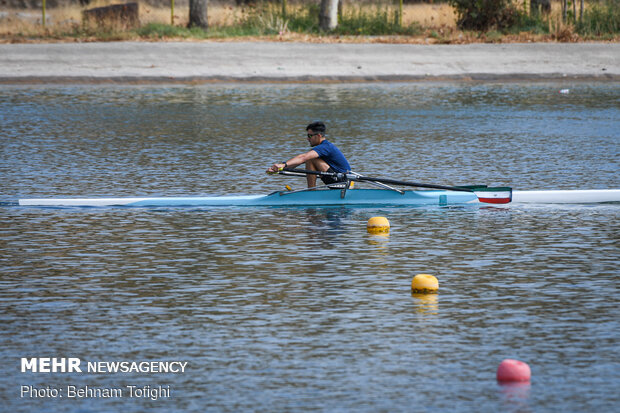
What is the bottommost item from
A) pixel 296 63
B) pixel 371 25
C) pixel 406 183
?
pixel 406 183

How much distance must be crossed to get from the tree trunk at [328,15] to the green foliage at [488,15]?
4.02 meters

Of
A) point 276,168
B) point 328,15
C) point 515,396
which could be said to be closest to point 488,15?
point 328,15

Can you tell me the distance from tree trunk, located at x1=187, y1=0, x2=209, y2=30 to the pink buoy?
109ft

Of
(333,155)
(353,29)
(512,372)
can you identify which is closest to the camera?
(512,372)

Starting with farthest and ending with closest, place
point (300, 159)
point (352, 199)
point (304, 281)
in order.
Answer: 1. point (300, 159)
2. point (352, 199)
3. point (304, 281)

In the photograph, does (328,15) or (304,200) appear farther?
(328,15)

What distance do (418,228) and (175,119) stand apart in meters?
11.9

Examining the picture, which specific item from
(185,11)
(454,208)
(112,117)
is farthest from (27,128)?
(185,11)

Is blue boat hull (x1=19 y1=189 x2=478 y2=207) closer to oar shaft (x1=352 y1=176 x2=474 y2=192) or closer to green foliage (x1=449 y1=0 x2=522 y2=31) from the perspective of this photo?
oar shaft (x1=352 y1=176 x2=474 y2=192)

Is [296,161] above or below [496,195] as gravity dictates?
above

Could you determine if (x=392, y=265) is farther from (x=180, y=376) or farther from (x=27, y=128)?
(x=27, y=128)

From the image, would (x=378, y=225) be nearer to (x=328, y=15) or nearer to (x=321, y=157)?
(x=321, y=157)

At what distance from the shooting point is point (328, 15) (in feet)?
131

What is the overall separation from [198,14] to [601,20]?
1294 cm
